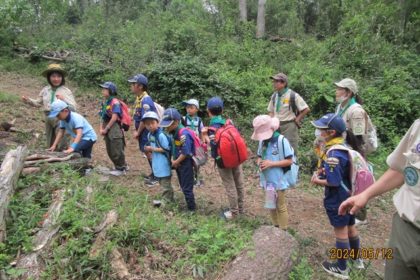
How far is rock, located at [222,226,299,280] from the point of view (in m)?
3.73

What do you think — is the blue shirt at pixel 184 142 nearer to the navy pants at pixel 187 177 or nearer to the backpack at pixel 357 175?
the navy pants at pixel 187 177

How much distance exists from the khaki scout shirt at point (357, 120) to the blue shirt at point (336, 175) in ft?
3.99

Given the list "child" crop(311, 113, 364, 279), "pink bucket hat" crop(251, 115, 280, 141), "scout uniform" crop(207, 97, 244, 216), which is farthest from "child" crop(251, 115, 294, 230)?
"scout uniform" crop(207, 97, 244, 216)

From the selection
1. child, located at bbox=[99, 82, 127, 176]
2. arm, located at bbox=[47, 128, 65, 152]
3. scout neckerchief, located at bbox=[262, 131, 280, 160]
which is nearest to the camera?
scout neckerchief, located at bbox=[262, 131, 280, 160]

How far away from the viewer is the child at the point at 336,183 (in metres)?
4.20

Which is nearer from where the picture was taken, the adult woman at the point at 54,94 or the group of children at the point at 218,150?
the group of children at the point at 218,150

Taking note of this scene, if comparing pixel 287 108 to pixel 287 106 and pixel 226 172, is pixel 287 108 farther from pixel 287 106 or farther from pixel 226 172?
pixel 226 172

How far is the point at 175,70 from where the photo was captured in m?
11.1

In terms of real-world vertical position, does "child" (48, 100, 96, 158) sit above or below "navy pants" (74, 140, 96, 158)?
above

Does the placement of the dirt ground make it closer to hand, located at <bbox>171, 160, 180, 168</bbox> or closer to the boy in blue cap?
the boy in blue cap

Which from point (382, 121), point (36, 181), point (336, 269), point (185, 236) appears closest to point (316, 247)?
point (336, 269)

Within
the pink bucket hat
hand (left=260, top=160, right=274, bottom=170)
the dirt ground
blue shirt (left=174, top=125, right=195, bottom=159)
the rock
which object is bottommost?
the dirt ground

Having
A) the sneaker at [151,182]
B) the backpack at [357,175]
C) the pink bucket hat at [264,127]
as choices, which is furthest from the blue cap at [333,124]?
the sneaker at [151,182]

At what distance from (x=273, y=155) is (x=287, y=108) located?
2.07 metres
